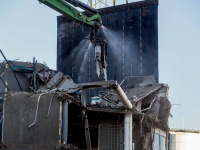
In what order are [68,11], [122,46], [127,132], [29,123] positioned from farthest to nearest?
[122,46], [68,11], [127,132], [29,123]

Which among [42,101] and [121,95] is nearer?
[42,101]

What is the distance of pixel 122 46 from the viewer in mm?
26062

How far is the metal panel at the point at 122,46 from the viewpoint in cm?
2494

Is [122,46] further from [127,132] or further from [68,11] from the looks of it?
[127,132]

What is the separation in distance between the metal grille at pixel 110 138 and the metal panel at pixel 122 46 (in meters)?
9.20

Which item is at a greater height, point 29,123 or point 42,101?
point 42,101

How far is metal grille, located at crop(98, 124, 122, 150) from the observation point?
1600cm

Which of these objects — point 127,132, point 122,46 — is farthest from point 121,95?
point 122,46

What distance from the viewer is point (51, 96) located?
13180 mm

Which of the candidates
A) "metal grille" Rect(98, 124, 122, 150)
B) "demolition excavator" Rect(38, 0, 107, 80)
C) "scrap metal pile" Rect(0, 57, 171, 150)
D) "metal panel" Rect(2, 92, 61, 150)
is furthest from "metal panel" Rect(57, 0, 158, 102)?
"metal panel" Rect(2, 92, 61, 150)

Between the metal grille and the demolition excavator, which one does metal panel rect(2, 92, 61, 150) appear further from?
the demolition excavator

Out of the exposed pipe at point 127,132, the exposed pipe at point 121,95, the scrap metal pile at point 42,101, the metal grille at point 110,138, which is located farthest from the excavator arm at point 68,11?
the exposed pipe at point 127,132

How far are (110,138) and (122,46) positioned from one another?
11.4m

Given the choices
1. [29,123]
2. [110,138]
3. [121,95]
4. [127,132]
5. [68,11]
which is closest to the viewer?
[29,123]
